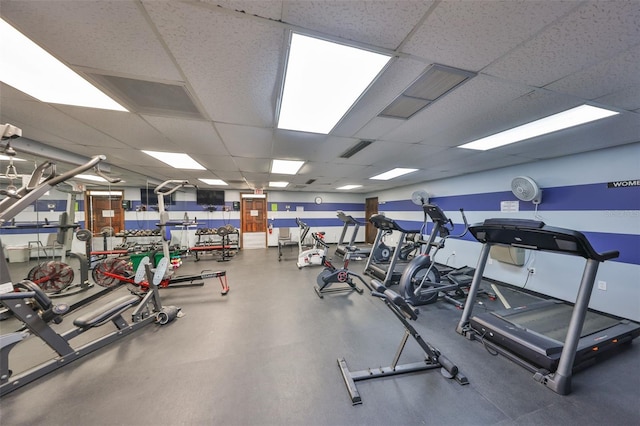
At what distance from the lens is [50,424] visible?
54.3 inches

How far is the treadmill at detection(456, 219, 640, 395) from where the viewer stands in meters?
Answer: 1.65

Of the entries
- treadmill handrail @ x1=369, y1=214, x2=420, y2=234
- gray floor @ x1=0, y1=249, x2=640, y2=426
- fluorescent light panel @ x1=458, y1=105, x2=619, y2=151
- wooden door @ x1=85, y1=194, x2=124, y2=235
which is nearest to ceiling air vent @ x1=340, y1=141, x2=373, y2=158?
treadmill handrail @ x1=369, y1=214, x2=420, y2=234

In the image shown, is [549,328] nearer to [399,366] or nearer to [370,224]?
[399,366]

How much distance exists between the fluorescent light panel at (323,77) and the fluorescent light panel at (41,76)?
54.8 inches

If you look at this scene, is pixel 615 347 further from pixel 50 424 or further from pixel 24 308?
pixel 24 308

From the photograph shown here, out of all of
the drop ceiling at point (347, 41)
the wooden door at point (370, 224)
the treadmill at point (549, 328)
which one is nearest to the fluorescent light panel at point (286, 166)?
the drop ceiling at point (347, 41)

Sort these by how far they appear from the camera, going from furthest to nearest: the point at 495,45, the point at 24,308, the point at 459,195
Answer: the point at 459,195 → the point at 24,308 → the point at 495,45

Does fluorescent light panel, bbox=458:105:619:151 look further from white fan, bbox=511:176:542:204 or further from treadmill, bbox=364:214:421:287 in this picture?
treadmill, bbox=364:214:421:287

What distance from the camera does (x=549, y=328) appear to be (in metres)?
2.47

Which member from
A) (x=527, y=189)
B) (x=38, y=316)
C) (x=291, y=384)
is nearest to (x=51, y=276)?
(x=38, y=316)

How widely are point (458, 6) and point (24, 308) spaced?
3568 mm

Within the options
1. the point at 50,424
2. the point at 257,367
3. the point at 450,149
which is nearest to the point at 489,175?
the point at 450,149

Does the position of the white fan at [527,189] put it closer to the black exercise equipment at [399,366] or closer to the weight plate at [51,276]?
the black exercise equipment at [399,366]

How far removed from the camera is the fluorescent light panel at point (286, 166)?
12.2 feet
